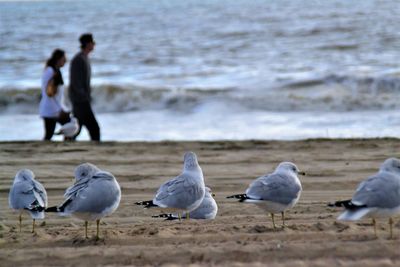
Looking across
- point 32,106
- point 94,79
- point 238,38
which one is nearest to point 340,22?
point 238,38

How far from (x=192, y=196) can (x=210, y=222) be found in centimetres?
50

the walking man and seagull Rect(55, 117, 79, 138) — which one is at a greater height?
the walking man

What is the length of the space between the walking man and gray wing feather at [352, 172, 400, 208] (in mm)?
7484

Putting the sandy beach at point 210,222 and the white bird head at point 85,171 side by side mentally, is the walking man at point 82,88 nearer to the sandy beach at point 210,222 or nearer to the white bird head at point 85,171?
the sandy beach at point 210,222

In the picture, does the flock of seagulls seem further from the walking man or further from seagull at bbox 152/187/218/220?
the walking man

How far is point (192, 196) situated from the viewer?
7.14 m

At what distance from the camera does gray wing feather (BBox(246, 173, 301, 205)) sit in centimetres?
690

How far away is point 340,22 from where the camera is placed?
41.1 meters

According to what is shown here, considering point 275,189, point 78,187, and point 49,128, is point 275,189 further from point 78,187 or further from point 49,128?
point 49,128

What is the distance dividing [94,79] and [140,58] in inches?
255

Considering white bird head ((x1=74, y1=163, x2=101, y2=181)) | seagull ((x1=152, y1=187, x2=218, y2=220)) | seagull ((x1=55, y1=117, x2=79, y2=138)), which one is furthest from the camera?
seagull ((x1=55, y1=117, x2=79, y2=138))

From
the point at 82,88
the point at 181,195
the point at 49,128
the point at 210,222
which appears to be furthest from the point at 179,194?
the point at 49,128

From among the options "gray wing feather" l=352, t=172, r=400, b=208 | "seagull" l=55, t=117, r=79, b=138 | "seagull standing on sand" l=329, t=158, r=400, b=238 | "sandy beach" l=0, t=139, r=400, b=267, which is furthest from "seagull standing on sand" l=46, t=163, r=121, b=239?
"seagull" l=55, t=117, r=79, b=138

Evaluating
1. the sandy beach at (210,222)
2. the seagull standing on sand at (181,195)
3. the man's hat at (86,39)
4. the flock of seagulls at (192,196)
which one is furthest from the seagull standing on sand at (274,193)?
the man's hat at (86,39)
